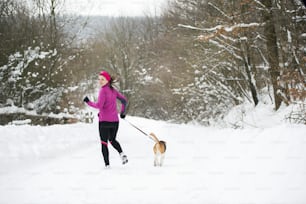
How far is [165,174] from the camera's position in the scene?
6160 millimetres

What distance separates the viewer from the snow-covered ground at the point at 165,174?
14.9 feet

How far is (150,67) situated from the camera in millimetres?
41688

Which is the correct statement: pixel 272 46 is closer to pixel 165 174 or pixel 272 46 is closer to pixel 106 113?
pixel 106 113

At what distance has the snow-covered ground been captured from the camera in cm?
453

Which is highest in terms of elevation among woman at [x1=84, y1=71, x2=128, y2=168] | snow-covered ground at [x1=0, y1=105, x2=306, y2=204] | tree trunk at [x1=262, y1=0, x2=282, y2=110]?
tree trunk at [x1=262, y1=0, x2=282, y2=110]

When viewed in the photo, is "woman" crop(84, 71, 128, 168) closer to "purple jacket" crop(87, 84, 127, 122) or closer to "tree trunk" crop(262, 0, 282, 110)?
"purple jacket" crop(87, 84, 127, 122)

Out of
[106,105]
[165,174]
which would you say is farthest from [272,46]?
[165,174]

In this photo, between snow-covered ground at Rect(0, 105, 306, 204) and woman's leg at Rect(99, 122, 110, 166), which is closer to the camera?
snow-covered ground at Rect(0, 105, 306, 204)

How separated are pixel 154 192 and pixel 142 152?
14.8 feet

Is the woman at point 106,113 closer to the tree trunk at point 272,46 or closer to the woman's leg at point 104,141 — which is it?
the woman's leg at point 104,141

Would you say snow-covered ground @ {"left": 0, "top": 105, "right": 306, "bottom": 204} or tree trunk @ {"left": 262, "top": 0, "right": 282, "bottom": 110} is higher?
tree trunk @ {"left": 262, "top": 0, "right": 282, "bottom": 110}

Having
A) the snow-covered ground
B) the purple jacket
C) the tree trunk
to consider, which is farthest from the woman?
the tree trunk

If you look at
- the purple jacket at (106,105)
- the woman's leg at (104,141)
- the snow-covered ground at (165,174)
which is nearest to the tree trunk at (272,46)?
the snow-covered ground at (165,174)

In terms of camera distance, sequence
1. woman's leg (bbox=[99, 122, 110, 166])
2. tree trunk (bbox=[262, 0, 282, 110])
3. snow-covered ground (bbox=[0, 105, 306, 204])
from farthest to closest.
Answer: tree trunk (bbox=[262, 0, 282, 110]) < woman's leg (bbox=[99, 122, 110, 166]) < snow-covered ground (bbox=[0, 105, 306, 204])
